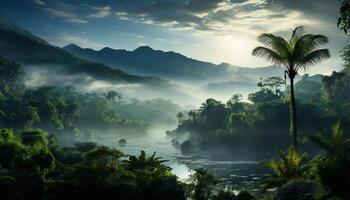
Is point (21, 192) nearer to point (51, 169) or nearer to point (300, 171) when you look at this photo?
point (51, 169)

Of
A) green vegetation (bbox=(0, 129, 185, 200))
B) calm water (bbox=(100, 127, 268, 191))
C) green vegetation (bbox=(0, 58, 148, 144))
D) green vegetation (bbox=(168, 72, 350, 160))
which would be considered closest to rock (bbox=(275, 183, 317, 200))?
green vegetation (bbox=(0, 129, 185, 200))

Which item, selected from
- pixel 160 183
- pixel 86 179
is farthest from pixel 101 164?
pixel 160 183

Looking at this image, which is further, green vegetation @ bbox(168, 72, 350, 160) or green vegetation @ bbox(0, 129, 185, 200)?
green vegetation @ bbox(168, 72, 350, 160)

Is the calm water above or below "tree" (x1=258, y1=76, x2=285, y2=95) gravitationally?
below

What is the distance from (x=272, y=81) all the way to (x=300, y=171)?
140593 millimetres

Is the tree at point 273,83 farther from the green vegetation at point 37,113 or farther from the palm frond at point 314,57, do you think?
the palm frond at point 314,57

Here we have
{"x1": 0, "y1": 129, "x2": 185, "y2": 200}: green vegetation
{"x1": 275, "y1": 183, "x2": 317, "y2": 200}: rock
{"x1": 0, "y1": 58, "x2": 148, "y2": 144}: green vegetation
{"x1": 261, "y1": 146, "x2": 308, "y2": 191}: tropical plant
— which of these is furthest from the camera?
{"x1": 0, "y1": 58, "x2": 148, "y2": 144}: green vegetation

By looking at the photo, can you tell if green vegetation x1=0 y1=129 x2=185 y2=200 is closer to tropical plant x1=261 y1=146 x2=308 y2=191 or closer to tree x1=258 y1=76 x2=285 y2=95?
tropical plant x1=261 y1=146 x2=308 y2=191

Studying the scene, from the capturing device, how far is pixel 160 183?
25.4 m

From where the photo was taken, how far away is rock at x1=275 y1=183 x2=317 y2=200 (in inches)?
709

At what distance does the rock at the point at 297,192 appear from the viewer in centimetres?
1802

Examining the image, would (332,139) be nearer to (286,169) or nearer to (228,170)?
(286,169)

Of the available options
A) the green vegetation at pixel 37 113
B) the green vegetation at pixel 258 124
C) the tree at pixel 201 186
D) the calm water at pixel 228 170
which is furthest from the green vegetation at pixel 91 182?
the green vegetation at pixel 37 113

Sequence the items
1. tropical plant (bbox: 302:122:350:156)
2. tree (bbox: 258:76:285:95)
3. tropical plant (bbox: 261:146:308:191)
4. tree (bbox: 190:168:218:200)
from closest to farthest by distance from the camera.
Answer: tropical plant (bbox: 261:146:308:191), tropical plant (bbox: 302:122:350:156), tree (bbox: 190:168:218:200), tree (bbox: 258:76:285:95)
